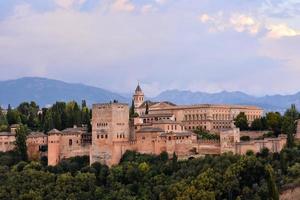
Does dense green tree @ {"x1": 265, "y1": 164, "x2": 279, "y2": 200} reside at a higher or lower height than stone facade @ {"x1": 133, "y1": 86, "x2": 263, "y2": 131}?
lower

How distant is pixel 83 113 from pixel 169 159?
14.8 m

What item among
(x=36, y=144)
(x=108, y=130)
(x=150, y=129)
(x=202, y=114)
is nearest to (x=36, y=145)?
(x=36, y=144)

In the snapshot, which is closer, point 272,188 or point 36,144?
point 272,188

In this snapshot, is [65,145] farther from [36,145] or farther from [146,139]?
[146,139]

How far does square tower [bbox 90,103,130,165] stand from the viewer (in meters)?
51.3

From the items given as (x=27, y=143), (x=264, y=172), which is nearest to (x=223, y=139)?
(x=264, y=172)

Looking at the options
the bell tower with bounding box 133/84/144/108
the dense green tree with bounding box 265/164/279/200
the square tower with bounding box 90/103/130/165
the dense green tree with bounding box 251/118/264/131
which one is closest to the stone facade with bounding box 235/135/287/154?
the dense green tree with bounding box 251/118/264/131

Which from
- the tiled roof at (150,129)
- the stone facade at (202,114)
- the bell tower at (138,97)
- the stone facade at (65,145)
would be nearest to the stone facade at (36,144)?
the stone facade at (65,145)

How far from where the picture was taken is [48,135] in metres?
54.1

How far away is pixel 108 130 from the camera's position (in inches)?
2030

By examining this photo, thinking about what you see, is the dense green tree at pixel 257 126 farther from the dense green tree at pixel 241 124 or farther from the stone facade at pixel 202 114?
the stone facade at pixel 202 114

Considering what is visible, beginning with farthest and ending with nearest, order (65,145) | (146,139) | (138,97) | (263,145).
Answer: (138,97)
(65,145)
(146,139)
(263,145)

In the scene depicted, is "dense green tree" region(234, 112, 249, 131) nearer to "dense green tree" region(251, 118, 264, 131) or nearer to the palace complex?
"dense green tree" region(251, 118, 264, 131)

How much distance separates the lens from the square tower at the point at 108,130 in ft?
168
